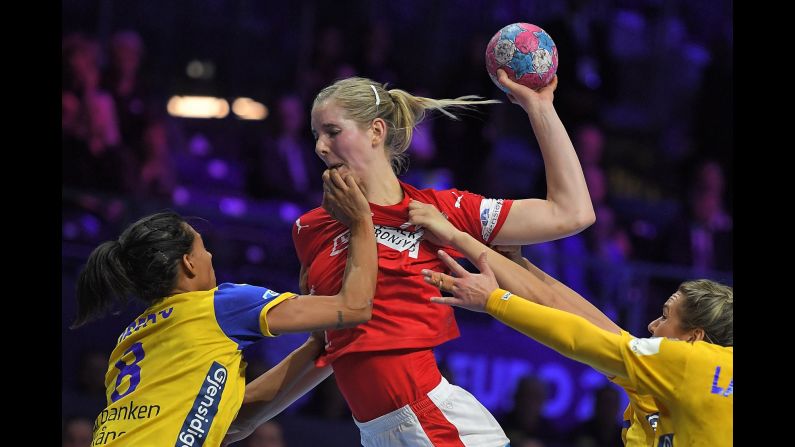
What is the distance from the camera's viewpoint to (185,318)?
11.6 ft

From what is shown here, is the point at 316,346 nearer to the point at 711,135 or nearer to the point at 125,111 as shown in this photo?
the point at 125,111

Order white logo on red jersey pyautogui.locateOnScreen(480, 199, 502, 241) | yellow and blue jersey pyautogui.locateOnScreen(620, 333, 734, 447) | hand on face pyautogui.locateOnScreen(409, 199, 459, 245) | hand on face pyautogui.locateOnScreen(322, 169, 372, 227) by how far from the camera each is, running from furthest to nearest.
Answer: white logo on red jersey pyautogui.locateOnScreen(480, 199, 502, 241), hand on face pyautogui.locateOnScreen(409, 199, 459, 245), hand on face pyautogui.locateOnScreen(322, 169, 372, 227), yellow and blue jersey pyautogui.locateOnScreen(620, 333, 734, 447)

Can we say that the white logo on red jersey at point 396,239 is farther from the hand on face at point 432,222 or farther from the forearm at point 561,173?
the forearm at point 561,173

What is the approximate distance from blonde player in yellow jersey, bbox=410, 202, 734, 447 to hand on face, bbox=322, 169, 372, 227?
22 cm

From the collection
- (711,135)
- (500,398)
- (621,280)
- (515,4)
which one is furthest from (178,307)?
(711,135)

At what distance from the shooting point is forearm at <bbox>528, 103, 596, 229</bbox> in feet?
12.3

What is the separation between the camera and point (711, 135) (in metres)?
9.77

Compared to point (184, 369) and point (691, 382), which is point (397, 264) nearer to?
point (184, 369)

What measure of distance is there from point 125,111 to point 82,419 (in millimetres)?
2380

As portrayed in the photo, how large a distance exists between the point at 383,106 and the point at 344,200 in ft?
1.67

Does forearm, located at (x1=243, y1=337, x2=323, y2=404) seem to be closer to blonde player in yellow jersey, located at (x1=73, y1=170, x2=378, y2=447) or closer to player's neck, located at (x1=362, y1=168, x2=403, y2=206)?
blonde player in yellow jersey, located at (x1=73, y1=170, x2=378, y2=447)

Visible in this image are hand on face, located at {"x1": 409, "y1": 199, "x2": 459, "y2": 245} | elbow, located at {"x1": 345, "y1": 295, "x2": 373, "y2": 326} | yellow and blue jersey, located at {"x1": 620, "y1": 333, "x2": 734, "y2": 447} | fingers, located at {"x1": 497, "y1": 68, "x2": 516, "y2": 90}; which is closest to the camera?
yellow and blue jersey, located at {"x1": 620, "y1": 333, "x2": 734, "y2": 447}

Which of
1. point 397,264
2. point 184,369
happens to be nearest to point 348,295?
point 397,264

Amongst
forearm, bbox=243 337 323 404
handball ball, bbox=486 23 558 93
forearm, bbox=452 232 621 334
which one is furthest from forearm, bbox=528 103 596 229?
forearm, bbox=243 337 323 404
